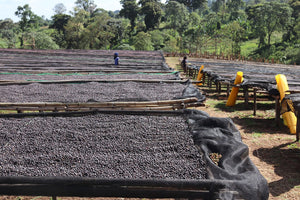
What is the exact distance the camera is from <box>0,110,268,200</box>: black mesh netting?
6.81ft

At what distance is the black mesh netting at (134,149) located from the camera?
2.07 metres

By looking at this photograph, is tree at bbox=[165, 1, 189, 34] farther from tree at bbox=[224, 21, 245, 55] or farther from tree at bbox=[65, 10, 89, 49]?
tree at bbox=[65, 10, 89, 49]

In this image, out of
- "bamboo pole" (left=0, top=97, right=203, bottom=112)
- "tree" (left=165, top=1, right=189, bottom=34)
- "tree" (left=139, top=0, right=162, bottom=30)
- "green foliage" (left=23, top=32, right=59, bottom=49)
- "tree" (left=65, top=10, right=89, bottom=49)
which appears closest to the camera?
"bamboo pole" (left=0, top=97, right=203, bottom=112)

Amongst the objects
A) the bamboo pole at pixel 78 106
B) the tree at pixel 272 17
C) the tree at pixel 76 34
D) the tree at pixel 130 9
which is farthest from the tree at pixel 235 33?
the bamboo pole at pixel 78 106

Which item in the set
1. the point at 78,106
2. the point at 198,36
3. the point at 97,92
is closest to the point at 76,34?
the point at 198,36

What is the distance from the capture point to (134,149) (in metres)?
2.53

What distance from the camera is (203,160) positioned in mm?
2281

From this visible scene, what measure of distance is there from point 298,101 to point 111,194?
159 inches

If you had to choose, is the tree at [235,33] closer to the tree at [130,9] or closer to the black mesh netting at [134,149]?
the tree at [130,9]

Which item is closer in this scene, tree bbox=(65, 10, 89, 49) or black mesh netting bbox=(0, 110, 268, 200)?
black mesh netting bbox=(0, 110, 268, 200)

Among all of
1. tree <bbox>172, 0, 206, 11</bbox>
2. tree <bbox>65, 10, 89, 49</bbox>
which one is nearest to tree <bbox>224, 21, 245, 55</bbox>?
tree <bbox>65, 10, 89, 49</bbox>

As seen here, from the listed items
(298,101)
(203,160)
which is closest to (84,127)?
(203,160)

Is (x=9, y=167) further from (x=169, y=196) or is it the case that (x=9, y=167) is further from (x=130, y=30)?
(x=130, y=30)

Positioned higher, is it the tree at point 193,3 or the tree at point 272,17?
the tree at point 193,3
